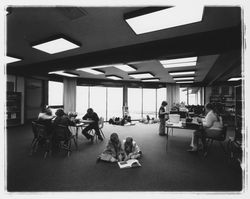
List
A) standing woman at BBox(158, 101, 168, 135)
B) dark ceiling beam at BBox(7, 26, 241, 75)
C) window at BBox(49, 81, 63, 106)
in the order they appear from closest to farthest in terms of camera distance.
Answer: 1. dark ceiling beam at BBox(7, 26, 241, 75)
2. standing woman at BBox(158, 101, 168, 135)
3. window at BBox(49, 81, 63, 106)

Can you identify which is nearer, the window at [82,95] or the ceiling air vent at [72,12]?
the ceiling air vent at [72,12]

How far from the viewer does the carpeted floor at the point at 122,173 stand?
2.09 m

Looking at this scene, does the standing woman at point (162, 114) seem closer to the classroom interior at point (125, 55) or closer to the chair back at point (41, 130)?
the classroom interior at point (125, 55)

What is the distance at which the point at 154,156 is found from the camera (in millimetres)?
3260

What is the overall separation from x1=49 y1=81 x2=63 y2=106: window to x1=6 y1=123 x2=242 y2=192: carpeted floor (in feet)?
14.3

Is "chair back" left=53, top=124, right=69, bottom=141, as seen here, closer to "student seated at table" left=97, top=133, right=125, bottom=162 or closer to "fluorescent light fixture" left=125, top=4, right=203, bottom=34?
"student seated at table" left=97, top=133, right=125, bottom=162

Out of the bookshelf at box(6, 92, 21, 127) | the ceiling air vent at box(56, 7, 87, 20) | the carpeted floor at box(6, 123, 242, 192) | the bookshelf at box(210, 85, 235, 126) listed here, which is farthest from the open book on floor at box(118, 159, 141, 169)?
the bookshelf at box(210, 85, 235, 126)

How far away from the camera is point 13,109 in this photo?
5996mm

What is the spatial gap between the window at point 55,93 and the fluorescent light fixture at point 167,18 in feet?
22.0

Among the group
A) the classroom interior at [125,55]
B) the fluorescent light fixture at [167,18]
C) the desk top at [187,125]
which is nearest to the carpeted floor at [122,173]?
the classroom interior at [125,55]

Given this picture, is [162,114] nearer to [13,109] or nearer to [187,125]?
[187,125]

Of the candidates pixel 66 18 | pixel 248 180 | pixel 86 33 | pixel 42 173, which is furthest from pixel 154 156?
pixel 66 18

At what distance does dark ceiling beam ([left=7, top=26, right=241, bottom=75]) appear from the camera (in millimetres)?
2256

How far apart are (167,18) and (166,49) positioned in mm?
792
